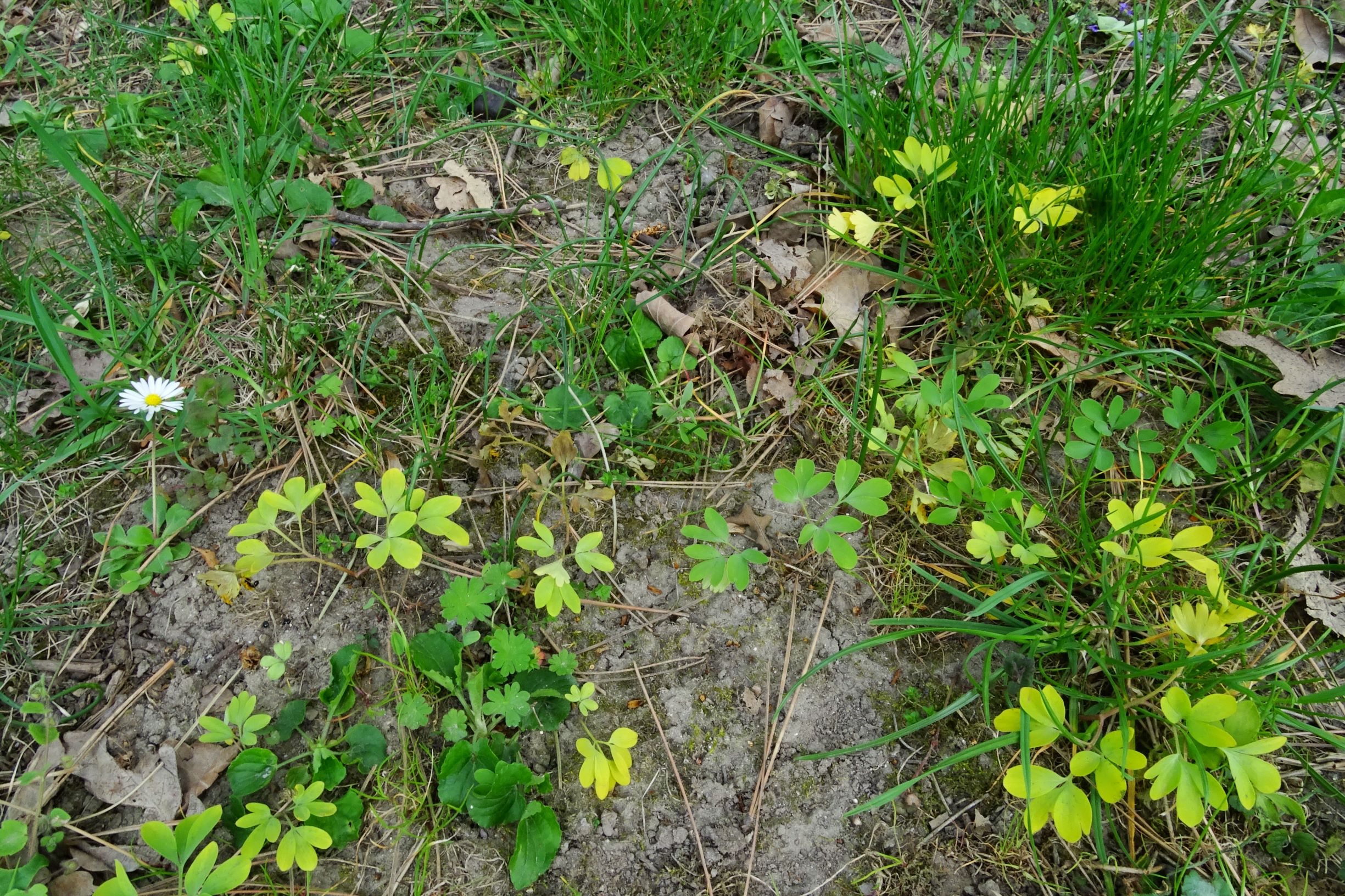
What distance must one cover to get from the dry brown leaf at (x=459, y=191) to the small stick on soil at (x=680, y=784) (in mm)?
1399

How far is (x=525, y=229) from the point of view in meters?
2.22

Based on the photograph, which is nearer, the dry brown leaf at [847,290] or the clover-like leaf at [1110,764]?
the clover-like leaf at [1110,764]

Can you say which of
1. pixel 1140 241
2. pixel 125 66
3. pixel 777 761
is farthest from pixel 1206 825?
pixel 125 66

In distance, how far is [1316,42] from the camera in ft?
7.79

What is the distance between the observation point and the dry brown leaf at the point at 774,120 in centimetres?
230

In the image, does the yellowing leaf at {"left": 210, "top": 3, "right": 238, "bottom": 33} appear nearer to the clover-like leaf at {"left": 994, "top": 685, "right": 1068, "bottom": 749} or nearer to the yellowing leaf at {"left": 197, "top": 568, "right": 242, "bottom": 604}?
the yellowing leaf at {"left": 197, "top": 568, "right": 242, "bottom": 604}

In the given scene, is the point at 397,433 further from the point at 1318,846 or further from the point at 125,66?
the point at 1318,846

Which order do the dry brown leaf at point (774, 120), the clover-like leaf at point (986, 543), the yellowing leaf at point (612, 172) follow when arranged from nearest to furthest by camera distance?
the clover-like leaf at point (986, 543) < the yellowing leaf at point (612, 172) < the dry brown leaf at point (774, 120)

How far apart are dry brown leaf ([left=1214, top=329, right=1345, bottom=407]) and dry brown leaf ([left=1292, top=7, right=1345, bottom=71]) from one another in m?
1.05

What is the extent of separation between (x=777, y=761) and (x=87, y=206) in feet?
7.86

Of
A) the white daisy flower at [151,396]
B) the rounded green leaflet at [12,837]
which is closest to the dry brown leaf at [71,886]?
the rounded green leaflet at [12,837]


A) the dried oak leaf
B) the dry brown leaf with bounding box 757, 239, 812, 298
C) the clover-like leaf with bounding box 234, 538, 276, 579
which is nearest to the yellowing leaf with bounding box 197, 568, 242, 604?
the clover-like leaf with bounding box 234, 538, 276, 579

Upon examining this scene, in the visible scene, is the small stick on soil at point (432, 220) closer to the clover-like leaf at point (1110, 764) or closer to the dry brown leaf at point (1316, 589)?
the clover-like leaf at point (1110, 764)

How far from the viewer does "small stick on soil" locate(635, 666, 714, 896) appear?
1.47 meters
